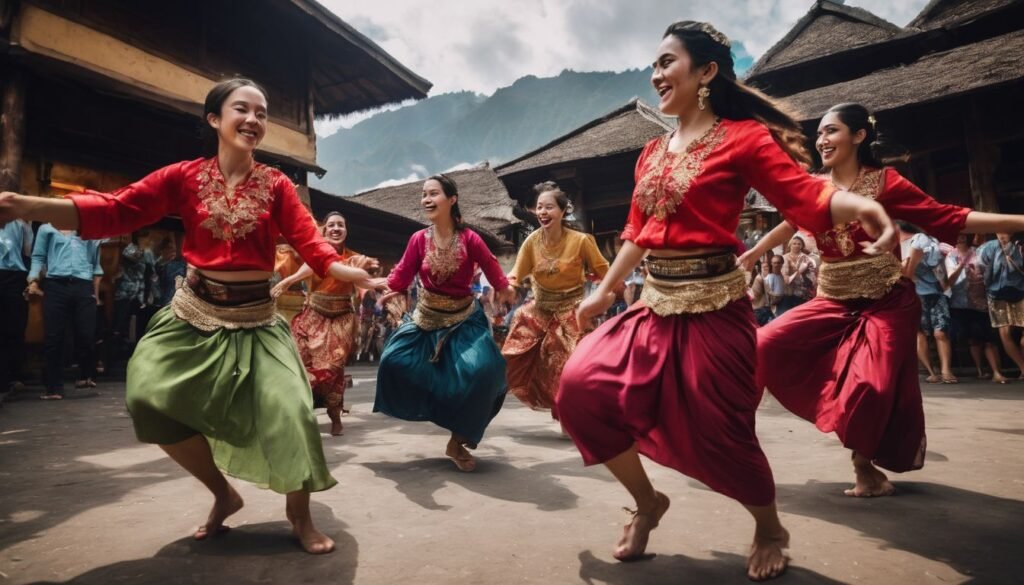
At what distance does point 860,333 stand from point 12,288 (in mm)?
8049

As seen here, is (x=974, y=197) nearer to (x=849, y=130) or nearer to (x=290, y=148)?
(x=849, y=130)

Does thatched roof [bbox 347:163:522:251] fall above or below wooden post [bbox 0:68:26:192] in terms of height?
above

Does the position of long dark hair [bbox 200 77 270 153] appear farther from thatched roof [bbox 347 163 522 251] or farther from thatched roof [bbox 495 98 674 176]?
thatched roof [bbox 347 163 522 251]

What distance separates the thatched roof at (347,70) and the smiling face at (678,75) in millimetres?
10207

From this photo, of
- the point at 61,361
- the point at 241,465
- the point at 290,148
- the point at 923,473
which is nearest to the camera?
the point at 241,465

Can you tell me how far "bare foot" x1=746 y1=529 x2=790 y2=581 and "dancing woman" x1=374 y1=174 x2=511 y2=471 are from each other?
2.03m

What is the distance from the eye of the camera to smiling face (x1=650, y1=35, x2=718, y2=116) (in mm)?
2391

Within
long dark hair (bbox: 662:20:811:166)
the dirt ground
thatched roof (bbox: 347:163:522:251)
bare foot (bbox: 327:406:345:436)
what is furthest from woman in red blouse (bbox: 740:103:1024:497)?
thatched roof (bbox: 347:163:522:251)

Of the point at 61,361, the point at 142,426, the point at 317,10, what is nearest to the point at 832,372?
the point at 142,426

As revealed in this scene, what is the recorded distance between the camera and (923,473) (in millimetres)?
3508

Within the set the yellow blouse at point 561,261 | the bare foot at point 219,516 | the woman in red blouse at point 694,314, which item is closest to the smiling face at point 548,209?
the yellow blouse at point 561,261

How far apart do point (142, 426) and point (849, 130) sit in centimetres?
364

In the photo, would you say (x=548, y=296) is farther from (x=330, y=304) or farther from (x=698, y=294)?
(x=698, y=294)

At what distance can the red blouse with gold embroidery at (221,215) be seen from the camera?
258cm
